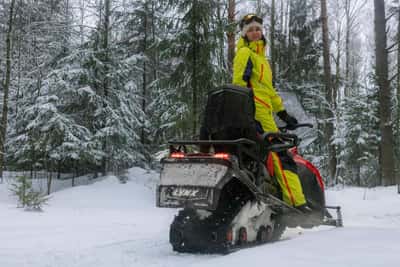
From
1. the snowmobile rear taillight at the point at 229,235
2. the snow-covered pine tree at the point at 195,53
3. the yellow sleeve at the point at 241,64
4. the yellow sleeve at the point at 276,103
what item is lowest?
the snowmobile rear taillight at the point at 229,235

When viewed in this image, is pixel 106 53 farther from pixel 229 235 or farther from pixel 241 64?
pixel 229 235

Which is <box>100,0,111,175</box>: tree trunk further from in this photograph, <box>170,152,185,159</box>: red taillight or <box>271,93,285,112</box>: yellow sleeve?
<box>170,152,185,159</box>: red taillight

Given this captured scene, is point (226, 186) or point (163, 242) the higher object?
point (226, 186)

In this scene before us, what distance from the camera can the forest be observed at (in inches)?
445

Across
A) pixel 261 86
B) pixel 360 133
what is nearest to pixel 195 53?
pixel 261 86

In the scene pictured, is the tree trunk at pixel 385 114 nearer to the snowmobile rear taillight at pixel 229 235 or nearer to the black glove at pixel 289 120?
the black glove at pixel 289 120

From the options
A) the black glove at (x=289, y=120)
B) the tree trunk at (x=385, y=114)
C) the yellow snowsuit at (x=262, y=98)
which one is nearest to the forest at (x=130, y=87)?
the tree trunk at (x=385, y=114)

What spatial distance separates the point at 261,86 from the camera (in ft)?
14.9

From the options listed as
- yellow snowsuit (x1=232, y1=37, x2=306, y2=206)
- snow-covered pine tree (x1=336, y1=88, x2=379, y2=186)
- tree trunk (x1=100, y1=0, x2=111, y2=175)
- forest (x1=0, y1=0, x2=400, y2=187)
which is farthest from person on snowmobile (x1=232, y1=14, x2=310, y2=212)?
snow-covered pine tree (x1=336, y1=88, x2=379, y2=186)

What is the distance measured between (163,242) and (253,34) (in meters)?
2.28

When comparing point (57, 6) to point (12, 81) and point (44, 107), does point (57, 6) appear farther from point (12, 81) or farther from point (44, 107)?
point (44, 107)

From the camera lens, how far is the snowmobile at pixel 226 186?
3658 mm

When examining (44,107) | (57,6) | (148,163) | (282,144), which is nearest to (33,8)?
(57,6)

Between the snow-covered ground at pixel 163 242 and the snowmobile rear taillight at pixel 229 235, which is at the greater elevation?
the snowmobile rear taillight at pixel 229 235
